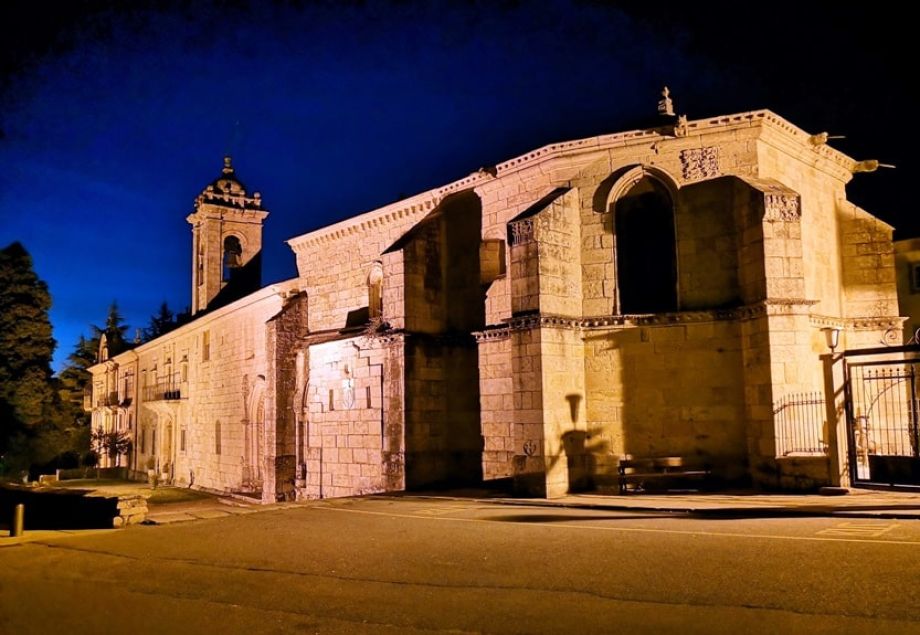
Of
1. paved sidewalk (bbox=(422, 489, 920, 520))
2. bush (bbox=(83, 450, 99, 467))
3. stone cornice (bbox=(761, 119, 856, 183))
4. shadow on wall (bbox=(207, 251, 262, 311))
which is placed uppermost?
shadow on wall (bbox=(207, 251, 262, 311))

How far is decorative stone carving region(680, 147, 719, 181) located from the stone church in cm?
3

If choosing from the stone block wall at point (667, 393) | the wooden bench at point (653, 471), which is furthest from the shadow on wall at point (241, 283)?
the wooden bench at point (653, 471)

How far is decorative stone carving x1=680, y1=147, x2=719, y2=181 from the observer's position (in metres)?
13.9

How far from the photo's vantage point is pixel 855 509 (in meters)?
9.87

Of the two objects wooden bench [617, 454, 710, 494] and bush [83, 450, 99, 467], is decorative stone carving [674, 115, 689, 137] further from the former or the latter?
bush [83, 450, 99, 467]

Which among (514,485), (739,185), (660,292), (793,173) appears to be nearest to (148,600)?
(514,485)

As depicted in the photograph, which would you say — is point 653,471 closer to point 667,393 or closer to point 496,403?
point 667,393

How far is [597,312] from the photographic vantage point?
14523 mm

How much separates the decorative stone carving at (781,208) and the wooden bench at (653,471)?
4840mm

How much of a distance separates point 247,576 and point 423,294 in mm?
10924

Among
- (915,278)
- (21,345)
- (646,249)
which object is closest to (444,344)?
(646,249)

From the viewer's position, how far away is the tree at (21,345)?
1159 inches

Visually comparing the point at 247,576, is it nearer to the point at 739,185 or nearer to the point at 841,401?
the point at 841,401

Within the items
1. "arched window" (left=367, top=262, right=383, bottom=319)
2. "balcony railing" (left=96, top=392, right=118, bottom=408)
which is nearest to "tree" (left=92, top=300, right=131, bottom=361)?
"balcony railing" (left=96, top=392, right=118, bottom=408)
